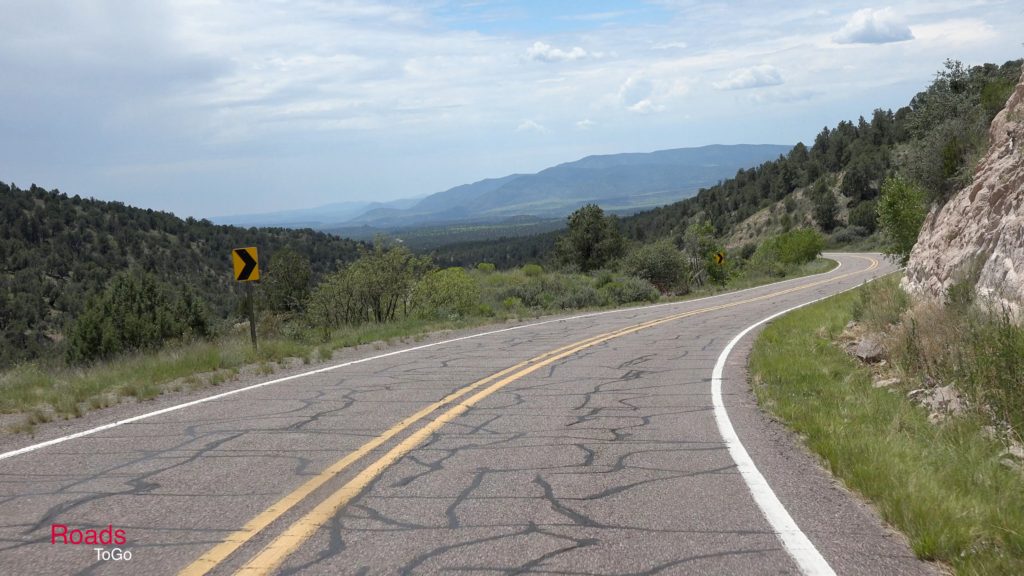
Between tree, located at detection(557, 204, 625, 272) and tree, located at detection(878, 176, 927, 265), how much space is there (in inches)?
1644

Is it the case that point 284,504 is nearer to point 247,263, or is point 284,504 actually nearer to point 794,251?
point 247,263

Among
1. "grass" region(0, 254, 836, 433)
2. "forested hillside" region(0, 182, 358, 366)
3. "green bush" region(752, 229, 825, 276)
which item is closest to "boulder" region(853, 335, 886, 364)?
"grass" region(0, 254, 836, 433)

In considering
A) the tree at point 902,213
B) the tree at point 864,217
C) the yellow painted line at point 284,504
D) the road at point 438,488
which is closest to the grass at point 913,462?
the road at point 438,488

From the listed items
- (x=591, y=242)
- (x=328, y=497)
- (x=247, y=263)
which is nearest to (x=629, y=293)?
(x=247, y=263)

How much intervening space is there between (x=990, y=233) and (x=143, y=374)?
12.8 m

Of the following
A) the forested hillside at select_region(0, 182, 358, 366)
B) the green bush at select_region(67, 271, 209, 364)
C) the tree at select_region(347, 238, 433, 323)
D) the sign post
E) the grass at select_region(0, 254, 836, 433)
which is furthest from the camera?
the forested hillside at select_region(0, 182, 358, 366)

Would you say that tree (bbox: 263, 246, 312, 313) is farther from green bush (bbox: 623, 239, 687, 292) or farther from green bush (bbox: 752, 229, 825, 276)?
green bush (bbox: 752, 229, 825, 276)

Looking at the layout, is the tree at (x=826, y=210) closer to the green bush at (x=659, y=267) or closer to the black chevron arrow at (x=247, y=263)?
the green bush at (x=659, y=267)

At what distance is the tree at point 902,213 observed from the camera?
22.3 meters

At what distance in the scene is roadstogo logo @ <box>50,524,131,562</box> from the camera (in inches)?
179

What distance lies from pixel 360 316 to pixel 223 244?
46.2 m

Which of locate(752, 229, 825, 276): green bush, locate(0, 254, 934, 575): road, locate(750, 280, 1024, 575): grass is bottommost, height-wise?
locate(752, 229, 825, 276): green bush

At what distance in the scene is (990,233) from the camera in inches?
457

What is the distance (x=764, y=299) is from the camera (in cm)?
3262
